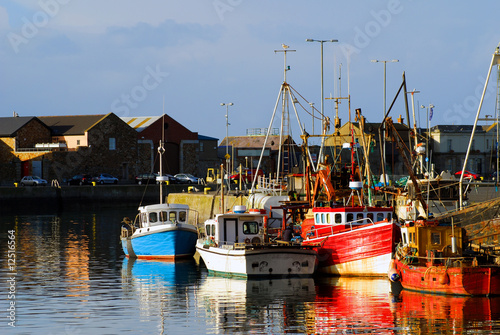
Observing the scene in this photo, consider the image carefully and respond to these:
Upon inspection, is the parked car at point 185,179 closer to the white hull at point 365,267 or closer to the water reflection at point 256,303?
the water reflection at point 256,303

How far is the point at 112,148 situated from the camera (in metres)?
98.5

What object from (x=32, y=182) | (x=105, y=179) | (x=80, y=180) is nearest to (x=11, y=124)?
(x=80, y=180)

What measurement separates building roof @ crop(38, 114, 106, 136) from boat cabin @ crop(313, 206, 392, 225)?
2650 inches

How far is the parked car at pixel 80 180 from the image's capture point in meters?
91.1

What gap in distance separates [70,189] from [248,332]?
64.5 meters

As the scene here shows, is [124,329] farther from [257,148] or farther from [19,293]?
[257,148]

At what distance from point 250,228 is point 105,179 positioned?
2404 inches

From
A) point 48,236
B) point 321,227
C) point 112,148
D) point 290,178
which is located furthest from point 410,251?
point 112,148

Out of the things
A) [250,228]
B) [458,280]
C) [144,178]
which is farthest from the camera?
[144,178]

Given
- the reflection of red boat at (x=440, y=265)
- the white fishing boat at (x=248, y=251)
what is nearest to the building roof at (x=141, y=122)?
the white fishing boat at (x=248, y=251)

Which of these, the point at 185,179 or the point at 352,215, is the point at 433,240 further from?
the point at 185,179

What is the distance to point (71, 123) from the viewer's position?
10144cm

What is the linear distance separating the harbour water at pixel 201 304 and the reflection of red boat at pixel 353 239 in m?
0.58

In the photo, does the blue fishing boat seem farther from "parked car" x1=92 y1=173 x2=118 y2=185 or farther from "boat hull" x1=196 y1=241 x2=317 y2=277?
"parked car" x1=92 y1=173 x2=118 y2=185
